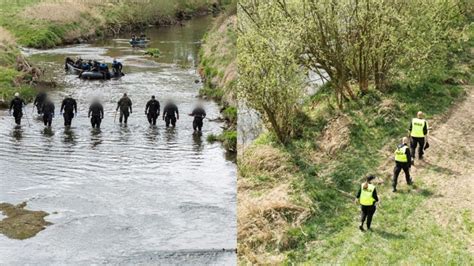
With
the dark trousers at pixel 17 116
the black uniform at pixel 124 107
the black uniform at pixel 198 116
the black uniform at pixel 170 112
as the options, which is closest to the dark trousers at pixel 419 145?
the black uniform at pixel 198 116

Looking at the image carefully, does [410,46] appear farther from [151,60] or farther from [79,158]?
[151,60]

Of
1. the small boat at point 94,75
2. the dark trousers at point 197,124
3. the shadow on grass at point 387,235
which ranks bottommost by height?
the shadow on grass at point 387,235

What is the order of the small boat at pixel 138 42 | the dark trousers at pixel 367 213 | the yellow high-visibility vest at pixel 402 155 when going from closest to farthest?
the dark trousers at pixel 367 213, the yellow high-visibility vest at pixel 402 155, the small boat at pixel 138 42

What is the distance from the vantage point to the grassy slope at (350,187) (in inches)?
693

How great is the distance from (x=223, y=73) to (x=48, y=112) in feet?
42.3

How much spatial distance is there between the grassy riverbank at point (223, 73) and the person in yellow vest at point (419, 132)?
7.70 metres

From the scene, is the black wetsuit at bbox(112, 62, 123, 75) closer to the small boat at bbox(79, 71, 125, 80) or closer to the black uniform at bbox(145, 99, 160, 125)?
the small boat at bbox(79, 71, 125, 80)

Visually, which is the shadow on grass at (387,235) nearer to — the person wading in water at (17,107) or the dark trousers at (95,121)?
the dark trousers at (95,121)

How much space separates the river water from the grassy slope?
119 centimetres

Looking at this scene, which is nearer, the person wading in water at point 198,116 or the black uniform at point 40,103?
the person wading in water at point 198,116

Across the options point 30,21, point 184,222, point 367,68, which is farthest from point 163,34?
point 184,222

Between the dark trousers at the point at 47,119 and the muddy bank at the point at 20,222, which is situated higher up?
the dark trousers at the point at 47,119

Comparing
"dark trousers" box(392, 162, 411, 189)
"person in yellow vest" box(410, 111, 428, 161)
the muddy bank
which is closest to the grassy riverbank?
"person in yellow vest" box(410, 111, 428, 161)

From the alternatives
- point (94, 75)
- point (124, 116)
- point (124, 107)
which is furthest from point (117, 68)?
point (124, 107)
